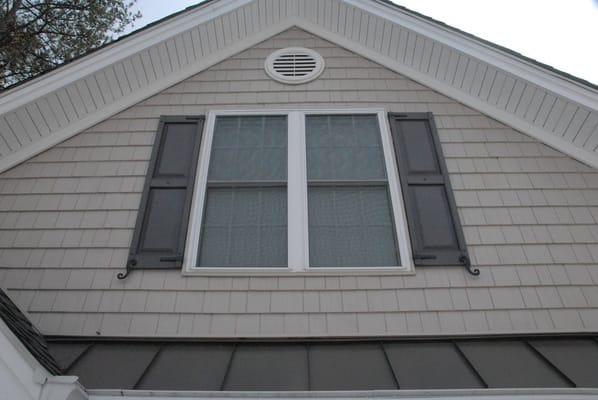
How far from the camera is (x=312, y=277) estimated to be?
3684 millimetres

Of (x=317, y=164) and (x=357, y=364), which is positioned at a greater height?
(x=317, y=164)

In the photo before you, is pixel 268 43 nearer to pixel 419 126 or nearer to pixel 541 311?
pixel 419 126

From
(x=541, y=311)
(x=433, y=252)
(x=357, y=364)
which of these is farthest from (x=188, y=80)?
(x=541, y=311)

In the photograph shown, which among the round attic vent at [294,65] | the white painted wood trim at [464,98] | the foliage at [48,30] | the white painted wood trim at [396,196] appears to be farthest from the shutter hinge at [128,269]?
the foliage at [48,30]

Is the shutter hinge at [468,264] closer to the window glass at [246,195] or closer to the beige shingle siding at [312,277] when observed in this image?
the beige shingle siding at [312,277]

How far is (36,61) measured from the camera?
11.7 metres

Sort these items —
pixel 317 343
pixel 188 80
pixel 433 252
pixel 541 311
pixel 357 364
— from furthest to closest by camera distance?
pixel 188 80 → pixel 433 252 → pixel 541 311 → pixel 317 343 → pixel 357 364

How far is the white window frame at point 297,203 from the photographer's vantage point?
3.71 meters

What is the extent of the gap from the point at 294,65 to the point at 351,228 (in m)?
2.29

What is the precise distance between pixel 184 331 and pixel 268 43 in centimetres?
361

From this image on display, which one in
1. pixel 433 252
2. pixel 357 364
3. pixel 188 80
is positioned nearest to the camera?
pixel 357 364

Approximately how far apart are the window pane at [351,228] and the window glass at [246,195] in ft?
0.94

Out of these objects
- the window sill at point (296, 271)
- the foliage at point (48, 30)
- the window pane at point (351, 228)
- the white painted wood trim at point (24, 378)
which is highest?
the foliage at point (48, 30)

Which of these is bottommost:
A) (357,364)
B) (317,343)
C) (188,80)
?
(357,364)
